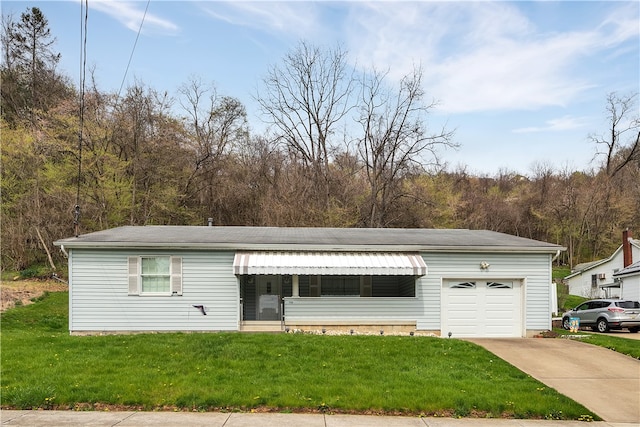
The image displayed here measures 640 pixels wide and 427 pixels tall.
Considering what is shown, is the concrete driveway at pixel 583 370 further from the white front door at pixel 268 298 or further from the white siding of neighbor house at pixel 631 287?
the white siding of neighbor house at pixel 631 287

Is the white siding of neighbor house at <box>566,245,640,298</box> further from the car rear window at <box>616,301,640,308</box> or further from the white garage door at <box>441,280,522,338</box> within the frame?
the white garage door at <box>441,280,522,338</box>

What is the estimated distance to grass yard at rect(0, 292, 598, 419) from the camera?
800cm

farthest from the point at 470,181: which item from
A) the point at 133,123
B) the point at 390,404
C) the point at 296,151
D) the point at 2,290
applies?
the point at 390,404

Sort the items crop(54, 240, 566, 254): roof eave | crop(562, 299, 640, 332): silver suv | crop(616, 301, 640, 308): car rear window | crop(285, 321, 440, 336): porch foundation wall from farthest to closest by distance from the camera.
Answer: crop(616, 301, 640, 308): car rear window → crop(562, 299, 640, 332): silver suv → crop(285, 321, 440, 336): porch foundation wall → crop(54, 240, 566, 254): roof eave

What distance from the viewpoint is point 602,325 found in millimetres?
21594

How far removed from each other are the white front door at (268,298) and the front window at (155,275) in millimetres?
3327

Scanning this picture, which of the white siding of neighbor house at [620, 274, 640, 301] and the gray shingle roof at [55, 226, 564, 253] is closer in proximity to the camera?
the gray shingle roof at [55, 226, 564, 253]

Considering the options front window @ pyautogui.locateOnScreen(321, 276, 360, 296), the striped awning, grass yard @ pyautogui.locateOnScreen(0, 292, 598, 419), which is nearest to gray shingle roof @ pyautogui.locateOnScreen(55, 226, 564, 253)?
the striped awning

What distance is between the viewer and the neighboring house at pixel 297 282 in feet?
49.9

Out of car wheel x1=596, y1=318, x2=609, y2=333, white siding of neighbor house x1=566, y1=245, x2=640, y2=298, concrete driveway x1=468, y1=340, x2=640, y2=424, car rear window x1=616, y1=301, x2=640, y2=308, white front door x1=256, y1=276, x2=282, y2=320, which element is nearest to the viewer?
concrete driveway x1=468, y1=340, x2=640, y2=424

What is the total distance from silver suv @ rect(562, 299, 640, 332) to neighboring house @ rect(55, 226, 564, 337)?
7.00m

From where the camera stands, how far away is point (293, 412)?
777 cm

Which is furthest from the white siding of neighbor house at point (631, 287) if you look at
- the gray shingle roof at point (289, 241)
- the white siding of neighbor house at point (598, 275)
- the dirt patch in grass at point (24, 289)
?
the dirt patch in grass at point (24, 289)

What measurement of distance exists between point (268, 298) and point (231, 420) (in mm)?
9938
